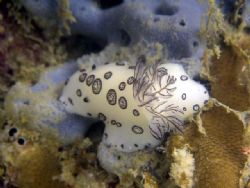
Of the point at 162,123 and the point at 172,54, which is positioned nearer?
the point at 162,123

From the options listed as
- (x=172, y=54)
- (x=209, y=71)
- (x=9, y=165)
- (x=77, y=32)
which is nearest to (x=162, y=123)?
(x=209, y=71)

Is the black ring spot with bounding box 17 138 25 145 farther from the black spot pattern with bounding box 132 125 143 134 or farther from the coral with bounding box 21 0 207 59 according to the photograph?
the coral with bounding box 21 0 207 59

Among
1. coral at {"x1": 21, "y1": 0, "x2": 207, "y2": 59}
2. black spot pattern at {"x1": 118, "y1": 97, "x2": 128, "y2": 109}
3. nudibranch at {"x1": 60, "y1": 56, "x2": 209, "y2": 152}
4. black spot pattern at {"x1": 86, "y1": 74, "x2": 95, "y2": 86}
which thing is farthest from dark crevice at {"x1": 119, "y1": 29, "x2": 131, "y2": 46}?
black spot pattern at {"x1": 118, "y1": 97, "x2": 128, "y2": 109}

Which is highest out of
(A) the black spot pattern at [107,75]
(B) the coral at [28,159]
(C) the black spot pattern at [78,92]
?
(A) the black spot pattern at [107,75]

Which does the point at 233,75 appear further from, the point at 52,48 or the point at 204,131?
the point at 52,48

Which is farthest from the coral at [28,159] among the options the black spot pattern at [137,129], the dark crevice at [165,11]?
the dark crevice at [165,11]

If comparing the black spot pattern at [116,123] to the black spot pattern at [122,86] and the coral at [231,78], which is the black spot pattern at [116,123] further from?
the coral at [231,78]

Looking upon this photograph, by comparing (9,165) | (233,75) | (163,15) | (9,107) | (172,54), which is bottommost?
(9,165)
